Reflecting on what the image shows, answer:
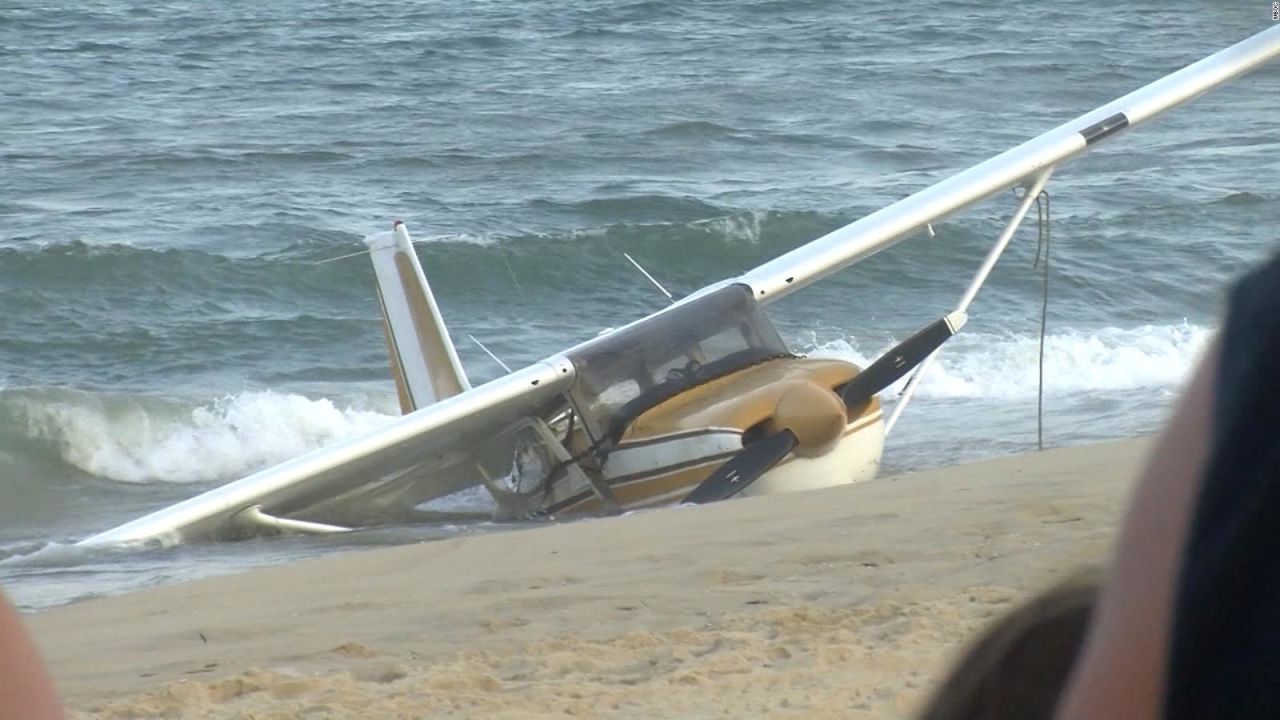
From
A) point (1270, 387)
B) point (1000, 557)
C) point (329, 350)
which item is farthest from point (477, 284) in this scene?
point (1270, 387)

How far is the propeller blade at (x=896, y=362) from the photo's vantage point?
25.6 ft

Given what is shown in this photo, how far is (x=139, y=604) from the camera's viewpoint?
18.8 feet

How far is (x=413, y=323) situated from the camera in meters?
9.52

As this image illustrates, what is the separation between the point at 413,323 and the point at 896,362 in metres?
3.16

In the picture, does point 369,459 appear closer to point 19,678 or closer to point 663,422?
point 663,422

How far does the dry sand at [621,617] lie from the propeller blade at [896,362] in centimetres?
127

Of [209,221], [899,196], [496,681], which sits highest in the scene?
[209,221]

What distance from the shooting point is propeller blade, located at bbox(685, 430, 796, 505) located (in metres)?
7.21

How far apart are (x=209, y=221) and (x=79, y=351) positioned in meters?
3.62

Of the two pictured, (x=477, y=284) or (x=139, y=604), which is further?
(x=477, y=284)

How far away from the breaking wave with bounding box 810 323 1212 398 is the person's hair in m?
11.2

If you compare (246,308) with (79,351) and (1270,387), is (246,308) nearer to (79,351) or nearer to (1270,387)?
(79,351)

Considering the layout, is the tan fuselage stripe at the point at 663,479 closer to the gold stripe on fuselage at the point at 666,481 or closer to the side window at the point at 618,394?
the gold stripe on fuselage at the point at 666,481

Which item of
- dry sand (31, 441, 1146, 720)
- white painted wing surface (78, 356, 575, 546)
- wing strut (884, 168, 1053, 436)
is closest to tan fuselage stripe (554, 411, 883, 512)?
wing strut (884, 168, 1053, 436)
